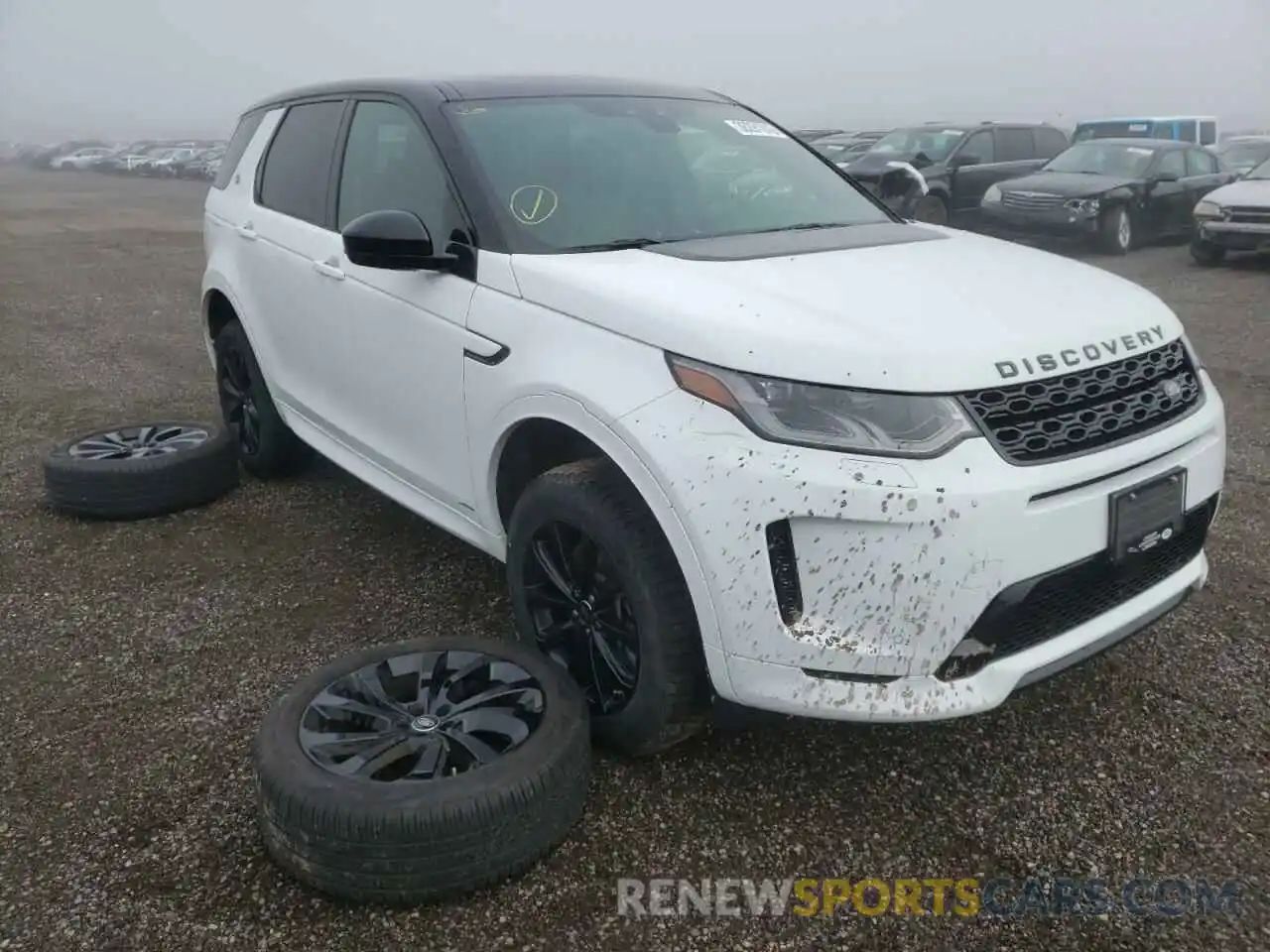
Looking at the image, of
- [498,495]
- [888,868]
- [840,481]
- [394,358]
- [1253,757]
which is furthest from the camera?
[394,358]

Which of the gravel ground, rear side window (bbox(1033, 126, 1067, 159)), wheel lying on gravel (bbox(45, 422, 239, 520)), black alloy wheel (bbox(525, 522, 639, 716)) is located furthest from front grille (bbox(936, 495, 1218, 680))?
rear side window (bbox(1033, 126, 1067, 159))

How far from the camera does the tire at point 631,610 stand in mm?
2455

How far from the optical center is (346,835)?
218cm

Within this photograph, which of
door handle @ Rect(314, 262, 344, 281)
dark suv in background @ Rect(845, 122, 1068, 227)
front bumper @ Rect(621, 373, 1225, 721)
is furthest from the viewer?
dark suv in background @ Rect(845, 122, 1068, 227)

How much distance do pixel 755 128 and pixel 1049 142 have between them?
45.4 ft

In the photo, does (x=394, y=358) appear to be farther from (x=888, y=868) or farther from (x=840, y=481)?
(x=888, y=868)

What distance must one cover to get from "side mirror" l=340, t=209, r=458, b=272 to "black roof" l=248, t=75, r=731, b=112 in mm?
658

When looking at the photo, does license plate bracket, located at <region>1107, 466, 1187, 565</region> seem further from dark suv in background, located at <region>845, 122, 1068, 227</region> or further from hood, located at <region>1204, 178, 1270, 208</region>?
dark suv in background, located at <region>845, 122, 1068, 227</region>

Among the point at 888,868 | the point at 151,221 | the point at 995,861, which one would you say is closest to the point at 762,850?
the point at 888,868

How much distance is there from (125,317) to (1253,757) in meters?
9.63

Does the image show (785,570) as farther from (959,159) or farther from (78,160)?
(78,160)

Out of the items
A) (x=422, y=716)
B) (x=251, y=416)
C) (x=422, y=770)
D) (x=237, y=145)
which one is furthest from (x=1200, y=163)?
(x=422, y=770)

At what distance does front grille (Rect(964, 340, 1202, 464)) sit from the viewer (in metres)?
2.27

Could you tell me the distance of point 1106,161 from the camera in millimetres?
13539
